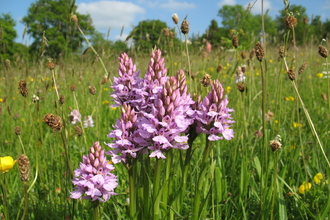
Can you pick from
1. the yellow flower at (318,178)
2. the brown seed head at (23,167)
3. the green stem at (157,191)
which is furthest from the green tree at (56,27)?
the yellow flower at (318,178)

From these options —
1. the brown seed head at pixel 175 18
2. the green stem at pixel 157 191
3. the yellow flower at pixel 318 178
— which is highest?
the brown seed head at pixel 175 18

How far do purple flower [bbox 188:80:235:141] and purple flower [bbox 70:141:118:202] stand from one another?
469 mm

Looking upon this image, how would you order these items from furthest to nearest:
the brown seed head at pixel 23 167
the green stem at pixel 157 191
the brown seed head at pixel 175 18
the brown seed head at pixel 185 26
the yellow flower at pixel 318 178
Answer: the brown seed head at pixel 175 18 < the yellow flower at pixel 318 178 < the brown seed head at pixel 185 26 < the green stem at pixel 157 191 < the brown seed head at pixel 23 167

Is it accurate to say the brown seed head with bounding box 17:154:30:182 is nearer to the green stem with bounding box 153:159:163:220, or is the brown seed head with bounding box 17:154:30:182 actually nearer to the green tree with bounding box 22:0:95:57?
the green stem with bounding box 153:159:163:220

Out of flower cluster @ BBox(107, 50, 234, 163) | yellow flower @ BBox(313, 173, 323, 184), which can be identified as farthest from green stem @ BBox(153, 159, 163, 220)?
yellow flower @ BBox(313, 173, 323, 184)

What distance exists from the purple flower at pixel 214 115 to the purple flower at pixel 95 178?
1.54 feet

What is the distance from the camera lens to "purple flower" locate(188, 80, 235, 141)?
4.00 feet

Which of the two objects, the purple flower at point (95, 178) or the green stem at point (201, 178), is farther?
the green stem at point (201, 178)

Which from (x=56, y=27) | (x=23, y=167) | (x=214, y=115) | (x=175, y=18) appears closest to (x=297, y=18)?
(x=175, y=18)

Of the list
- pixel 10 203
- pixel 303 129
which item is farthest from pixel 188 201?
pixel 303 129

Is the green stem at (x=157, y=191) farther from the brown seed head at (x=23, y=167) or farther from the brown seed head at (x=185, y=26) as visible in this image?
the brown seed head at (x=185, y=26)

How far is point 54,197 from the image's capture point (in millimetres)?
2279

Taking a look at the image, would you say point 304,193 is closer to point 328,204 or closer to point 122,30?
point 328,204

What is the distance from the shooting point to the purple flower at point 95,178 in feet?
3.85
